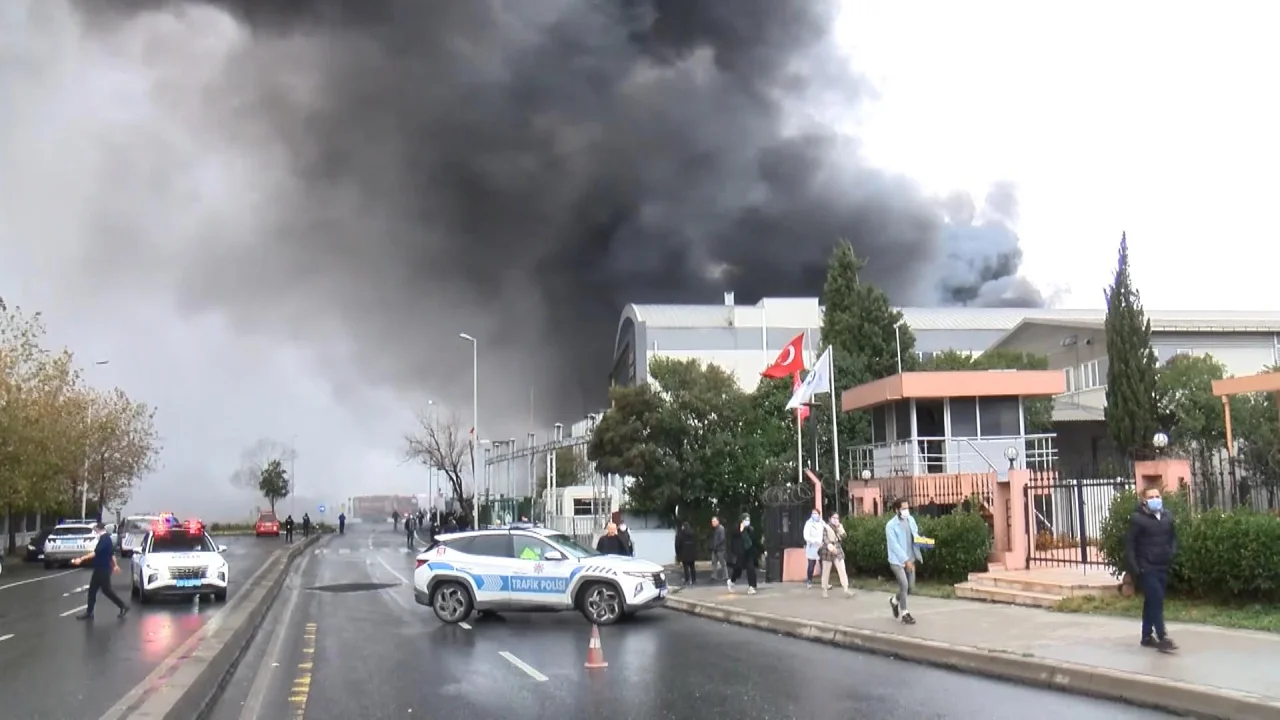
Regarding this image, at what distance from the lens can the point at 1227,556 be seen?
1505 centimetres

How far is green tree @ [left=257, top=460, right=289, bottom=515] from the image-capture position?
113438 millimetres

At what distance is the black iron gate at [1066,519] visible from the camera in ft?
63.5

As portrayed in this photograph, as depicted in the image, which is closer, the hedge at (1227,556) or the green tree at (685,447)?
the hedge at (1227,556)

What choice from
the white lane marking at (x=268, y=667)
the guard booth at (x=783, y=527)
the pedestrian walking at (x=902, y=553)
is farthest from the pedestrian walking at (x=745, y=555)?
the white lane marking at (x=268, y=667)

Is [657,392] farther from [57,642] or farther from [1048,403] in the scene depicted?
[57,642]

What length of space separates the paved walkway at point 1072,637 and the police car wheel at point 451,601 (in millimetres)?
5015

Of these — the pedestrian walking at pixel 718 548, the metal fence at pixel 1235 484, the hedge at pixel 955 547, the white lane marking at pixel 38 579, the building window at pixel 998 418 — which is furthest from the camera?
the white lane marking at pixel 38 579

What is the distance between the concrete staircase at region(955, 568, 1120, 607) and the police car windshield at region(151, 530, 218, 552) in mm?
16272

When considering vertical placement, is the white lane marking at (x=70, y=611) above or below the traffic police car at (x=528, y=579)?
below

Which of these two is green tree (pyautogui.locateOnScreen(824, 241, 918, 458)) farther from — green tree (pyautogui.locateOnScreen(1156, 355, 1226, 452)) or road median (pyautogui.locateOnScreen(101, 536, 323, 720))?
road median (pyautogui.locateOnScreen(101, 536, 323, 720))

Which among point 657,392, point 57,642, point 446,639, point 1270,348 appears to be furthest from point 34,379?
point 1270,348

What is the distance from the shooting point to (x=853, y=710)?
10.2 meters

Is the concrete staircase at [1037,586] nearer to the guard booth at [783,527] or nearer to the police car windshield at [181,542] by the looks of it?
the guard booth at [783,527]

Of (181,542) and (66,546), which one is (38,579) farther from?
(181,542)
